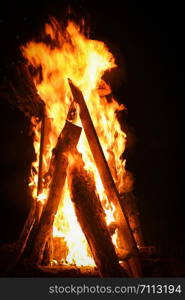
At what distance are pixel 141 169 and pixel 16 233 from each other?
324 centimetres

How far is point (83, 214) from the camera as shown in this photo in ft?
13.3

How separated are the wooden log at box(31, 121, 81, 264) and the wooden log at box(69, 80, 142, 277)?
0.22 metres

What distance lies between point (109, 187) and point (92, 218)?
0.54 metres

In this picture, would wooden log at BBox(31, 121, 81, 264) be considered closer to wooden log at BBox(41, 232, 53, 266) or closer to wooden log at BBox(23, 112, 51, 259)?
wooden log at BBox(23, 112, 51, 259)

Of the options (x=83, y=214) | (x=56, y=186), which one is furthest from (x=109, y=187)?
(x=56, y=186)

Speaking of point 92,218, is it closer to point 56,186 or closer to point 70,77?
point 56,186

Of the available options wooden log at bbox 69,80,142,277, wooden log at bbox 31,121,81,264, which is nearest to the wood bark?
wooden log at bbox 69,80,142,277

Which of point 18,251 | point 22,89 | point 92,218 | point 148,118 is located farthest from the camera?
point 148,118

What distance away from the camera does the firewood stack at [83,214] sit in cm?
389

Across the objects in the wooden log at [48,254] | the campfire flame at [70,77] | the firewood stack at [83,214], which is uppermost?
the campfire flame at [70,77]

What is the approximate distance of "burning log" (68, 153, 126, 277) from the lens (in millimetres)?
3799

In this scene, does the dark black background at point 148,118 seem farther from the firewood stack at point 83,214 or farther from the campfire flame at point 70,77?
the firewood stack at point 83,214

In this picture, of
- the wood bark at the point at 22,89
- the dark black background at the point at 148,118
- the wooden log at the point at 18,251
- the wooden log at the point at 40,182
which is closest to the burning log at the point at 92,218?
the wooden log at the point at 40,182

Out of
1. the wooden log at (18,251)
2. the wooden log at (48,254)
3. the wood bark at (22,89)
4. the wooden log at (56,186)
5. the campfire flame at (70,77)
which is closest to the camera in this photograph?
the wooden log at (18,251)
